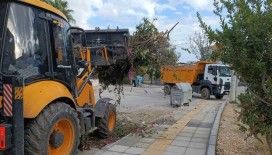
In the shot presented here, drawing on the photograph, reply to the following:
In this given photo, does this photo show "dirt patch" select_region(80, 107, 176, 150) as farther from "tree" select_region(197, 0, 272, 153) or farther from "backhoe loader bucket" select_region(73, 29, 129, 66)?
"tree" select_region(197, 0, 272, 153)

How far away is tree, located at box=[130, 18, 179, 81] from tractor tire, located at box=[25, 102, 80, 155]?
444 centimetres

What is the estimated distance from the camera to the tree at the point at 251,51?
23.6 ft

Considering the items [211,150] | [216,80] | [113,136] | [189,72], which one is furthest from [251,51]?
[189,72]

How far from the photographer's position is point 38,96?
6.56 meters

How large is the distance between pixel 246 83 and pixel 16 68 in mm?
3947

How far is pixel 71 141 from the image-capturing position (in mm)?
7594

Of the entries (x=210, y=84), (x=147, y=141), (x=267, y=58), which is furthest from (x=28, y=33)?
(x=210, y=84)

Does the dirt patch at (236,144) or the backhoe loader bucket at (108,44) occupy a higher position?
the backhoe loader bucket at (108,44)

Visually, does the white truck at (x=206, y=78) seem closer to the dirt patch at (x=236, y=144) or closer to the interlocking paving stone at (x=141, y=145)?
the dirt patch at (x=236, y=144)

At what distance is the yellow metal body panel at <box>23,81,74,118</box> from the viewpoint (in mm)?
6359

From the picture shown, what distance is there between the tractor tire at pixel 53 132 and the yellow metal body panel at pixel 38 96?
16cm

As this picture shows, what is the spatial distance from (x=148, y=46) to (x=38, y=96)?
5909 millimetres

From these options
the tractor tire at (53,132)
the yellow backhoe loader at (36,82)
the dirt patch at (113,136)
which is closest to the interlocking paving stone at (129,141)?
the dirt patch at (113,136)

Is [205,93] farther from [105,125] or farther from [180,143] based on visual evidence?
[105,125]
